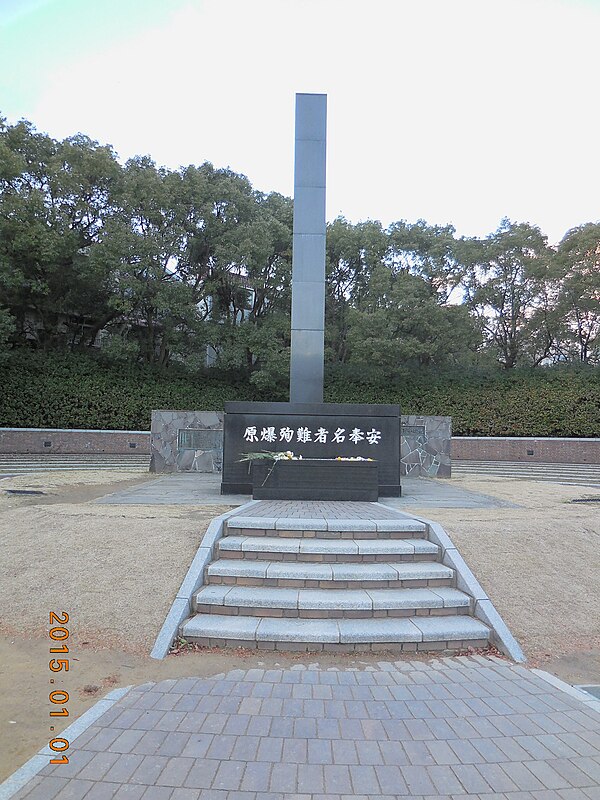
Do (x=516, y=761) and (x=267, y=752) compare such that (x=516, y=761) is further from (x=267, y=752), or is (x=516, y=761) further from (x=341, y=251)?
(x=341, y=251)

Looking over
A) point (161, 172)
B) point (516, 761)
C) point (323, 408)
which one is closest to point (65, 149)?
point (161, 172)

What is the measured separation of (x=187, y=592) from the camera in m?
3.95

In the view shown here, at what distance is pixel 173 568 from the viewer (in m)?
4.29

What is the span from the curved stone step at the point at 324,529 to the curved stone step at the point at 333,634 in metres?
1.15

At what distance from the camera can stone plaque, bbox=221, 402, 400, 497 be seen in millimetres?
8336

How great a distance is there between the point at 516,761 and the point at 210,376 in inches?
670

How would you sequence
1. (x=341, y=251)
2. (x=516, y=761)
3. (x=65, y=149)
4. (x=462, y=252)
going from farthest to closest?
1. (x=341, y=251)
2. (x=462, y=252)
3. (x=65, y=149)
4. (x=516, y=761)

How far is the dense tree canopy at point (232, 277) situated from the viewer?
15.6m

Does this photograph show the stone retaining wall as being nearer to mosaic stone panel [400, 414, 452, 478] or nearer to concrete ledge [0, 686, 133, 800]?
mosaic stone panel [400, 414, 452, 478]

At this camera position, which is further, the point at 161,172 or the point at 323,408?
the point at 161,172

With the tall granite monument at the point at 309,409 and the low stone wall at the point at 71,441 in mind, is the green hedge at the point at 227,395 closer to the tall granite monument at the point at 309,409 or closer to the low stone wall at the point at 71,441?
the low stone wall at the point at 71,441
